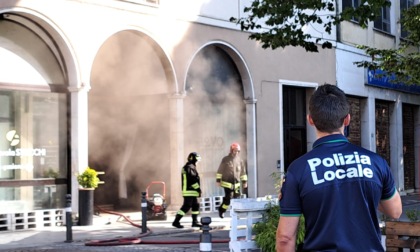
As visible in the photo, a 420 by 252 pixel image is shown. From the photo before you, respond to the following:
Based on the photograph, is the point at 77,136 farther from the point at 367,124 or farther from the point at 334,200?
the point at 334,200

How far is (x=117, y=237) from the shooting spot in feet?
45.6

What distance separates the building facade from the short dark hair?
12.0 meters

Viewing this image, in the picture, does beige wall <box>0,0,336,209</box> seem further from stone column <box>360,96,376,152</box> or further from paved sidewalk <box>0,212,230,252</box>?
stone column <box>360,96,376,152</box>

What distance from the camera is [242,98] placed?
67.9 feet

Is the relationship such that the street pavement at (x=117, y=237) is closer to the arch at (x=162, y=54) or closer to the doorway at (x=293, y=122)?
the arch at (x=162, y=54)

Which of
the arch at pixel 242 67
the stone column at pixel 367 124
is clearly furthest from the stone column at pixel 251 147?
the stone column at pixel 367 124

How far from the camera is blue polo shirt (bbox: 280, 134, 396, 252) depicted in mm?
3426

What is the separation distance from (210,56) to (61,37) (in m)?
4.97

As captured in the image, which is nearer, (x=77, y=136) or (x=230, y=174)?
(x=77, y=136)

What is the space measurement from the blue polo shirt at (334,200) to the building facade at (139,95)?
12104 millimetres

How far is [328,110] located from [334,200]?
0.40 meters

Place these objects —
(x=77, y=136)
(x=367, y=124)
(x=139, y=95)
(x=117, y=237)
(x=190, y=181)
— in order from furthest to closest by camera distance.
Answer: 1. (x=367, y=124)
2. (x=139, y=95)
3. (x=77, y=136)
4. (x=190, y=181)
5. (x=117, y=237)

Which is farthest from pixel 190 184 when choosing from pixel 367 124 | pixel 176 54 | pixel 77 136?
pixel 367 124

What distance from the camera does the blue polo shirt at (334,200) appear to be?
3.43m
